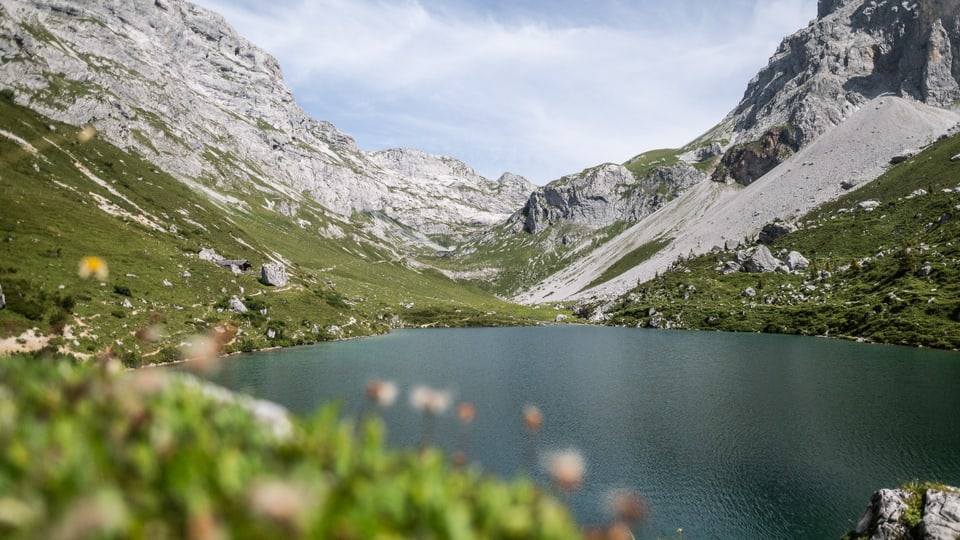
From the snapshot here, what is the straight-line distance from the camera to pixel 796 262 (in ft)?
485

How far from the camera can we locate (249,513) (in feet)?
9.86

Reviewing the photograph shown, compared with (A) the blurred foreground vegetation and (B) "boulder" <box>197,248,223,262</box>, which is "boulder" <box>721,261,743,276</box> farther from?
(A) the blurred foreground vegetation

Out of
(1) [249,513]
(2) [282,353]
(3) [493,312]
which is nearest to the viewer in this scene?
(1) [249,513]

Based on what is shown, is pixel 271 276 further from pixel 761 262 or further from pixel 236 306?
pixel 761 262

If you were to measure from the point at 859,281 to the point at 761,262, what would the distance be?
38541mm

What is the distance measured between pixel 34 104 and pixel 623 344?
20185cm

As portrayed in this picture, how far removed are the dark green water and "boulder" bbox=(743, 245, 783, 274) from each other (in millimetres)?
79214

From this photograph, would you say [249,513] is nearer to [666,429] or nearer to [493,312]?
[666,429]

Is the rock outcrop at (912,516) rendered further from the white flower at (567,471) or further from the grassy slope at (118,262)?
the grassy slope at (118,262)

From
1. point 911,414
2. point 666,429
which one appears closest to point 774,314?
point 911,414

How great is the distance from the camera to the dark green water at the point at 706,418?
27.6 m

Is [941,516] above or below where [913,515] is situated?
above

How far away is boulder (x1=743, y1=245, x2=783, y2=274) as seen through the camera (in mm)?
153500

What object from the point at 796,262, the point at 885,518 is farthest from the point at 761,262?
the point at 885,518
